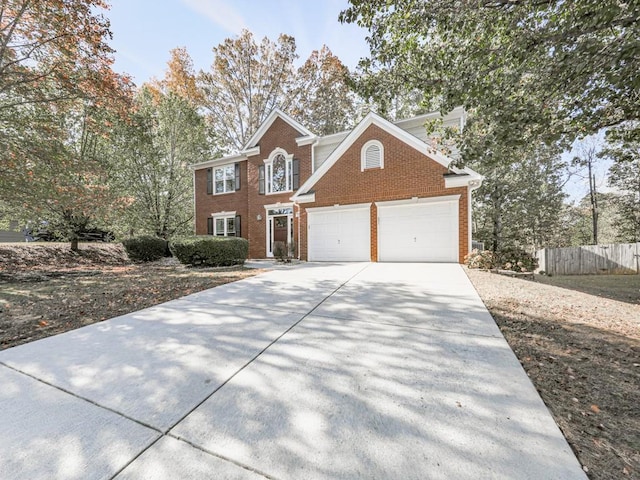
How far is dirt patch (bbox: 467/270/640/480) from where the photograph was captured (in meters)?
1.55

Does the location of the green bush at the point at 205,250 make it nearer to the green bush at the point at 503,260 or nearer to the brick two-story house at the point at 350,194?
the brick two-story house at the point at 350,194

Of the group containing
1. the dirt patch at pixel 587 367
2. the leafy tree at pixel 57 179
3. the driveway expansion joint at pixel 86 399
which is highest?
the leafy tree at pixel 57 179

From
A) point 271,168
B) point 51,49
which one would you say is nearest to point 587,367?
point 51,49

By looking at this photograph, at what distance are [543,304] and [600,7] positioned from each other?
429cm

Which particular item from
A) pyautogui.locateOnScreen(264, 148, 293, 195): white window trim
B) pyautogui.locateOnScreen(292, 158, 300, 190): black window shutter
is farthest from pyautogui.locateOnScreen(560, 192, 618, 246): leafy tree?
pyautogui.locateOnScreen(264, 148, 293, 195): white window trim

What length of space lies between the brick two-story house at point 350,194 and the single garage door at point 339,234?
4 cm

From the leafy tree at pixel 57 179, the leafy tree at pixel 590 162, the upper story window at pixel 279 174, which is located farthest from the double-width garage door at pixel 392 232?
the leafy tree at pixel 590 162

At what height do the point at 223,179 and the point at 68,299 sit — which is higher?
the point at 223,179

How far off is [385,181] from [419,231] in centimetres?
244

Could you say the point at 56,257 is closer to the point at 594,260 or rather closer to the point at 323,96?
the point at 323,96

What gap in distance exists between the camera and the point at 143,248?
42.8 ft

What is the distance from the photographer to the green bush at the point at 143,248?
12.9 m

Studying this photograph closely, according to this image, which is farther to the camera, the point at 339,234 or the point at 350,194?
the point at 339,234

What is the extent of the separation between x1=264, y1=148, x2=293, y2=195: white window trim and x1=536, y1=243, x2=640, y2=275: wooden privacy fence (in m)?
12.6
